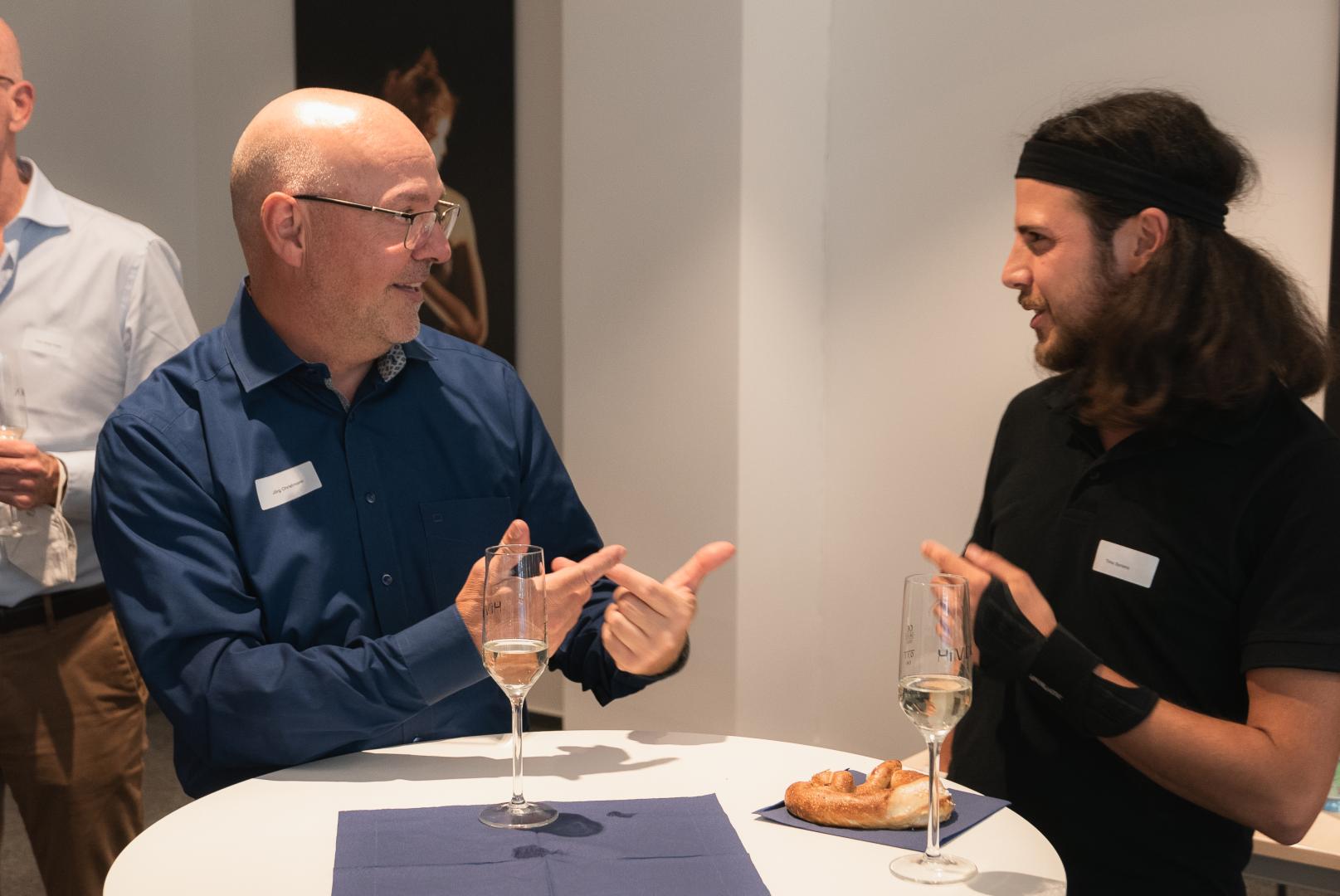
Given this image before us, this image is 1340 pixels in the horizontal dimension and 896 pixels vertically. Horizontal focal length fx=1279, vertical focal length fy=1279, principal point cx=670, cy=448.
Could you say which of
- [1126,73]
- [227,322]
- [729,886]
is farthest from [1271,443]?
[1126,73]

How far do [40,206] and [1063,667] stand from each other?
2.49 metres

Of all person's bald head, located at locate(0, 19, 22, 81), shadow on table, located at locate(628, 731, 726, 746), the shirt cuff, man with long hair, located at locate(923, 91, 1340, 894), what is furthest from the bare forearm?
person's bald head, located at locate(0, 19, 22, 81)

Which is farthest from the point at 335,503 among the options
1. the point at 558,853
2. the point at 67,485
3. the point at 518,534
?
the point at 67,485

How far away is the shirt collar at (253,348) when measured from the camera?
2066 millimetres

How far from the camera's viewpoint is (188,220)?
19.2 ft

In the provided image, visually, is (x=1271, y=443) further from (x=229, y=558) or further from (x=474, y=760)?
(x=229, y=558)

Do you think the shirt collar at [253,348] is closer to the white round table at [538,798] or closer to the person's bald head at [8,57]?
the white round table at [538,798]

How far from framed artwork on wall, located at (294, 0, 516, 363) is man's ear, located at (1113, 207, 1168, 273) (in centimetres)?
319

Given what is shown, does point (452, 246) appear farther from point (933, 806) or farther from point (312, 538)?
point (933, 806)

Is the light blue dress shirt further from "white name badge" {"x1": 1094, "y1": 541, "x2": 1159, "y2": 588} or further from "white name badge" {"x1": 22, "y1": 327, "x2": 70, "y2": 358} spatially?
"white name badge" {"x1": 1094, "y1": 541, "x2": 1159, "y2": 588}

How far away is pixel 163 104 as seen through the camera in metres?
5.73

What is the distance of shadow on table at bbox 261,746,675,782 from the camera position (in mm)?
1753

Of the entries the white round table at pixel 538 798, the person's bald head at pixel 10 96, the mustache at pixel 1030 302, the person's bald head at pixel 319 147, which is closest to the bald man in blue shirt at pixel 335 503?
the person's bald head at pixel 319 147

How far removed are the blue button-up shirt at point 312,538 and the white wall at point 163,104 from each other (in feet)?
12.2
